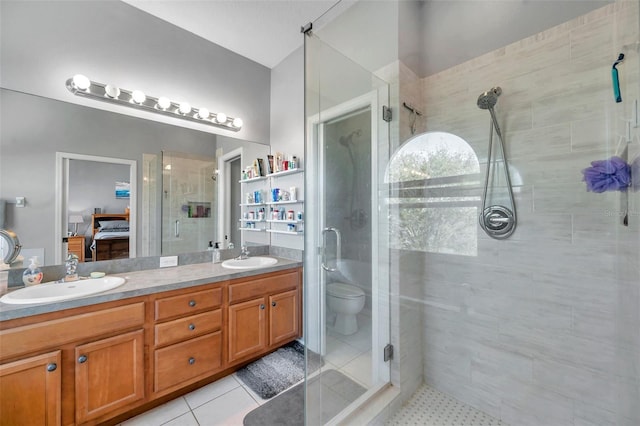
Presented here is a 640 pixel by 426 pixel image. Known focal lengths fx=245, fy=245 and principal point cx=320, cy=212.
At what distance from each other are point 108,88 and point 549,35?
2.74 meters

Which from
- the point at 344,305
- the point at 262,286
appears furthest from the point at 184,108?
the point at 344,305

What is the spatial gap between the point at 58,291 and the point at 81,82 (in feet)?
4.49

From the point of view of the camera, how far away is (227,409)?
5.06 feet

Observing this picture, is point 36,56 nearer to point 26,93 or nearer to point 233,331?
point 26,93

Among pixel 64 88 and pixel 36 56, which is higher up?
pixel 36 56

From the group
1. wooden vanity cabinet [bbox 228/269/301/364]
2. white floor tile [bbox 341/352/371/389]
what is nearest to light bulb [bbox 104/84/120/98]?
wooden vanity cabinet [bbox 228/269/301/364]

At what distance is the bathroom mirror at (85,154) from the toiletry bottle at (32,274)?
71 mm

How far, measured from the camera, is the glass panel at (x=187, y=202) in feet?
6.80

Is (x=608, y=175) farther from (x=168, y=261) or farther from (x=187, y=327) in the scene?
(x=168, y=261)

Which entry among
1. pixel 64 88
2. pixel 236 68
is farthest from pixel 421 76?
pixel 64 88

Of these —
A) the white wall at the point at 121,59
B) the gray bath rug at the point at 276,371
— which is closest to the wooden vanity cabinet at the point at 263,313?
the gray bath rug at the point at 276,371

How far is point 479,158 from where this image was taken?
4.78 feet

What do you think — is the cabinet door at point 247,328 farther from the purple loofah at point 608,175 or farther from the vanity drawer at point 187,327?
the purple loofah at point 608,175

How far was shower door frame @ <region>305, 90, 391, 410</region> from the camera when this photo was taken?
62.4 inches
